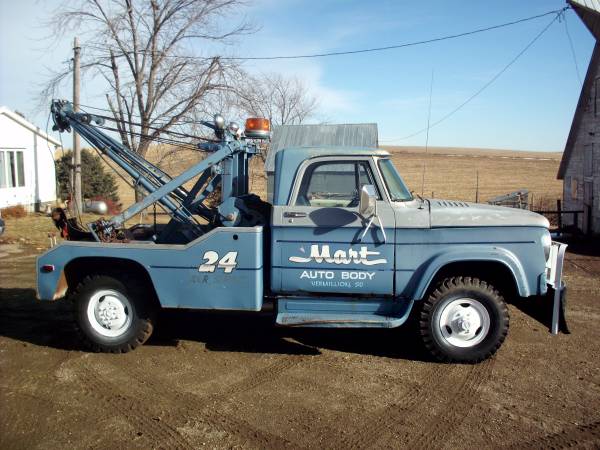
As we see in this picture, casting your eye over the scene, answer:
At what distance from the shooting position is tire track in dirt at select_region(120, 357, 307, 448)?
3922 mm

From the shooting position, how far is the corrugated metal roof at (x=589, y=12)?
47.0ft

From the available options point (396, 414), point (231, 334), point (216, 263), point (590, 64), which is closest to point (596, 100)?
point (590, 64)

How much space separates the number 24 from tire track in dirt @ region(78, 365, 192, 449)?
1.40 meters

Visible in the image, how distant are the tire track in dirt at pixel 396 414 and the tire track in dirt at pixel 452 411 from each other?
0.39 feet

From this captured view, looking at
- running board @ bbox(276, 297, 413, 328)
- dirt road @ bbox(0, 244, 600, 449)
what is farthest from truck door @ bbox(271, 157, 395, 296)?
dirt road @ bbox(0, 244, 600, 449)

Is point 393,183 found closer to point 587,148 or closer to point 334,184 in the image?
point 334,184

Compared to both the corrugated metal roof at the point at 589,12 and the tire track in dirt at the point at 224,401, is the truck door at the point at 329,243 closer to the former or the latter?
the tire track in dirt at the point at 224,401

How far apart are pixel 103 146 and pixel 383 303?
12.7 feet

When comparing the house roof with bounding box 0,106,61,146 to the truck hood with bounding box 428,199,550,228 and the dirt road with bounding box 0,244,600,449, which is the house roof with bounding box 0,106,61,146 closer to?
the dirt road with bounding box 0,244,600,449

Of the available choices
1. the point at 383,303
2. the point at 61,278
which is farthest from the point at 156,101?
the point at 383,303

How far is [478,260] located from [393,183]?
1155 mm

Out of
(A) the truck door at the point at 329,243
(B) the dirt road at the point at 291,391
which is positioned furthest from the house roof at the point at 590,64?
(A) the truck door at the point at 329,243

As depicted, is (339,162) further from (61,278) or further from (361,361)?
(61,278)

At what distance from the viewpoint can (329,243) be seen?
5250 millimetres
